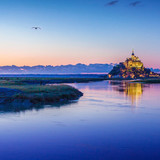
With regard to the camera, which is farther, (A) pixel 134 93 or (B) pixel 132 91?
(B) pixel 132 91

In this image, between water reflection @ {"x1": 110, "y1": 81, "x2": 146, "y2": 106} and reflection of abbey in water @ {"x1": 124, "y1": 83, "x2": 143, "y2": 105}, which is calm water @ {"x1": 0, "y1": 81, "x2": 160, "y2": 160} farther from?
reflection of abbey in water @ {"x1": 124, "y1": 83, "x2": 143, "y2": 105}

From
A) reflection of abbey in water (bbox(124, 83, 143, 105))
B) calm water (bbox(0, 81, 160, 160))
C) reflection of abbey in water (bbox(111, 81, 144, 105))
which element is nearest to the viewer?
calm water (bbox(0, 81, 160, 160))

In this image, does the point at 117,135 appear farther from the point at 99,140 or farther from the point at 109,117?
the point at 109,117

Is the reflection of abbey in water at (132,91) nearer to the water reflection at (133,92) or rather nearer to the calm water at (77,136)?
the water reflection at (133,92)

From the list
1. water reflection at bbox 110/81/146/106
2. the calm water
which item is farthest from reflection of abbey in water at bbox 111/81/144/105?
the calm water

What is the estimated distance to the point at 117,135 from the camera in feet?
58.2

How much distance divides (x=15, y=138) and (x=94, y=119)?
9.71 m

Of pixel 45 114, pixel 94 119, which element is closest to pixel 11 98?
pixel 45 114

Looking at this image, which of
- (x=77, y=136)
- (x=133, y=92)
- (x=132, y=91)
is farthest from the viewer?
(x=132, y=91)

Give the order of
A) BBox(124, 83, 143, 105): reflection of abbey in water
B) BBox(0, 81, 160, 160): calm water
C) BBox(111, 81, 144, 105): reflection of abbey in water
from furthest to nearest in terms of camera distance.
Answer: BBox(111, 81, 144, 105): reflection of abbey in water < BBox(124, 83, 143, 105): reflection of abbey in water < BBox(0, 81, 160, 160): calm water

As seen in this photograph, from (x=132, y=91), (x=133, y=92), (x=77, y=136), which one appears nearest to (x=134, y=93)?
(x=133, y=92)

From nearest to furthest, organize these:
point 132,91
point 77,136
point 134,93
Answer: point 77,136 → point 134,93 → point 132,91

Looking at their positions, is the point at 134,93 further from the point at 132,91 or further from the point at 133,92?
the point at 132,91

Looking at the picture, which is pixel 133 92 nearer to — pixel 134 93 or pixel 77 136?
pixel 134 93
